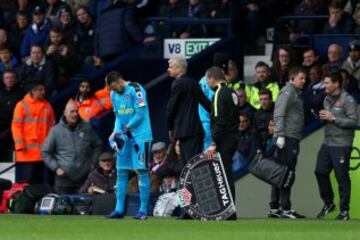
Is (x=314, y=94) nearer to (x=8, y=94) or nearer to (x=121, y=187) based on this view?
(x=121, y=187)

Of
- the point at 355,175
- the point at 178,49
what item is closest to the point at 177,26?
the point at 178,49

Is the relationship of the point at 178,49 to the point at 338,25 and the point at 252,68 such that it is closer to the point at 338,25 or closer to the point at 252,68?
the point at 252,68

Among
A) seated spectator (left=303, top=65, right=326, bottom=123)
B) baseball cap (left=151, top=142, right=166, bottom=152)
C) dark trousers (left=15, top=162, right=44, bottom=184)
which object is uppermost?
seated spectator (left=303, top=65, right=326, bottom=123)

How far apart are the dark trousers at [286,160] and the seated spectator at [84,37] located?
267 inches

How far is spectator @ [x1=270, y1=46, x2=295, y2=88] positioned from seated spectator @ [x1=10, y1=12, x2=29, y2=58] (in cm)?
627

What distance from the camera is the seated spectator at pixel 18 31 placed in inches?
1105

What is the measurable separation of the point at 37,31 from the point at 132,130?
27.0 ft

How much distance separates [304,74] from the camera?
2119 centimetres

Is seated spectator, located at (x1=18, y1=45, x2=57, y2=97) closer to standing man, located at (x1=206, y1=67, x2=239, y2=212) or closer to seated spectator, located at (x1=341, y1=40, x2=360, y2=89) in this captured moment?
seated spectator, located at (x1=341, y1=40, x2=360, y2=89)

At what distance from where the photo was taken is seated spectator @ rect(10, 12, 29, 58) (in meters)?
28.1

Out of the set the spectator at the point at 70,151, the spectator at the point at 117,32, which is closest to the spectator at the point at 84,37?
the spectator at the point at 117,32

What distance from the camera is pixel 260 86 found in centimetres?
2352

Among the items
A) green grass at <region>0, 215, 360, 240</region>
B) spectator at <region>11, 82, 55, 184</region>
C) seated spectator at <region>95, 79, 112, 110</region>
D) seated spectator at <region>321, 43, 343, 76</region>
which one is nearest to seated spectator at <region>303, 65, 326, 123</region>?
seated spectator at <region>321, 43, 343, 76</region>

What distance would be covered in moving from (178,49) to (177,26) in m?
0.47
